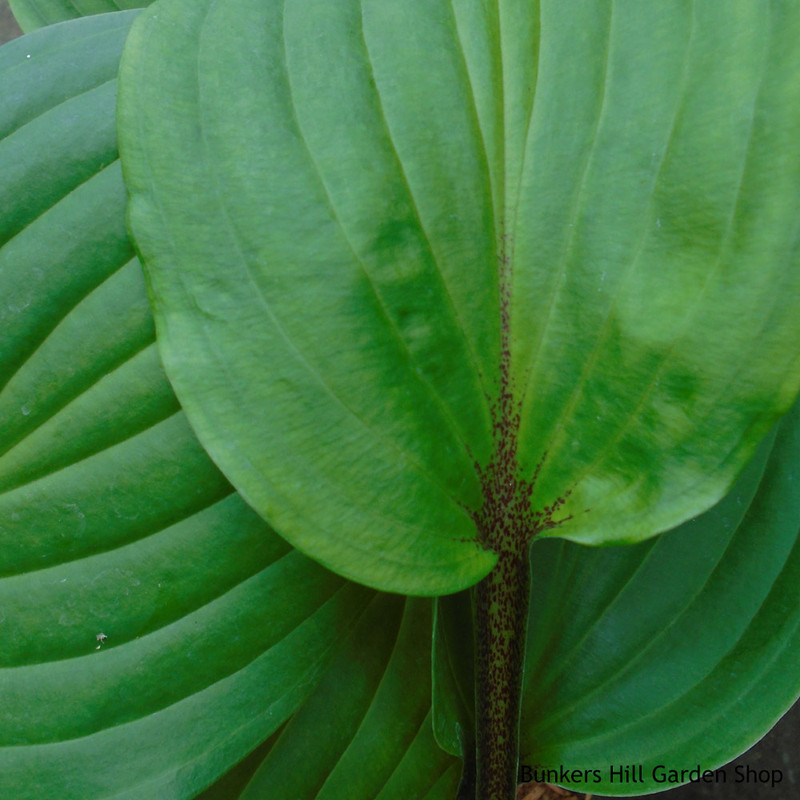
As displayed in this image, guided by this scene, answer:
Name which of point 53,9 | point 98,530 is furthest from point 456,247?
point 53,9

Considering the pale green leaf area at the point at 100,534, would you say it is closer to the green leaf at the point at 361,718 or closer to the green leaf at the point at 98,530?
the green leaf at the point at 98,530

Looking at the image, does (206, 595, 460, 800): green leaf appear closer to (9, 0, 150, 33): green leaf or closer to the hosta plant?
the hosta plant

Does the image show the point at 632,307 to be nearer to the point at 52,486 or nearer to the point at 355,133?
the point at 355,133

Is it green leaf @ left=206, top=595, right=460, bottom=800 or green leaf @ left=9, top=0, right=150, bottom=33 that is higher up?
green leaf @ left=9, top=0, right=150, bottom=33

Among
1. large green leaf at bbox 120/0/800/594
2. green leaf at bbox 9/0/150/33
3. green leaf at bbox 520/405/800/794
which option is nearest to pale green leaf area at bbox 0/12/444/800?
large green leaf at bbox 120/0/800/594

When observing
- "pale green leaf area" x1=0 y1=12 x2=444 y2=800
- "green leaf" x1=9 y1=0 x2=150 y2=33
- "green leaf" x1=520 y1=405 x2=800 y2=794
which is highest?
"green leaf" x1=9 y1=0 x2=150 y2=33

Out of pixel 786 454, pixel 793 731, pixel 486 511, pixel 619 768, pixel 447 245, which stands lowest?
pixel 793 731

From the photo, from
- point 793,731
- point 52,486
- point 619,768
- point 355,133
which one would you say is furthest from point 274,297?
point 793,731

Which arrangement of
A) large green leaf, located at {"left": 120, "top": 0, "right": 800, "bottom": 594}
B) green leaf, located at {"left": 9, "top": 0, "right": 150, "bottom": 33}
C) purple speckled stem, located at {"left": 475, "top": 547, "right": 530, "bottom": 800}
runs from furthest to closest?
green leaf, located at {"left": 9, "top": 0, "right": 150, "bottom": 33}, purple speckled stem, located at {"left": 475, "top": 547, "right": 530, "bottom": 800}, large green leaf, located at {"left": 120, "top": 0, "right": 800, "bottom": 594}
